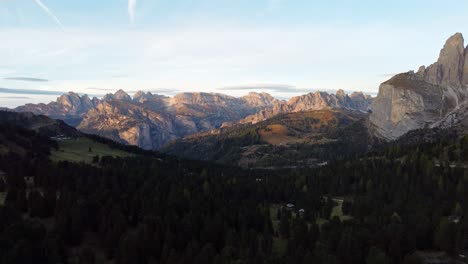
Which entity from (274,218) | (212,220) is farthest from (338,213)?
(212,220)

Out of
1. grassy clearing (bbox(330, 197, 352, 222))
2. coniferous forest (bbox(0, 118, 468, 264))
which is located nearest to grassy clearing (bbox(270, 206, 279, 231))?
coniferous forest (bbox(0, 118, 468, 264))

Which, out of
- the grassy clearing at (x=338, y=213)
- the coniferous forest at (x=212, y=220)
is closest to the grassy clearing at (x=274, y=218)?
the coniferous forest at (x=212, y=220)

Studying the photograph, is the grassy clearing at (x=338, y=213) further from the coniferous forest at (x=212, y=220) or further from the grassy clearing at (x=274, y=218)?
the grassy clearing at (x=274, y=218)

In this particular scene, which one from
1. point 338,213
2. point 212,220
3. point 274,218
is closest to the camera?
point 212,220

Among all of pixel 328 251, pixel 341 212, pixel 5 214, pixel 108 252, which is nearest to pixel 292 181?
pixel 341 212

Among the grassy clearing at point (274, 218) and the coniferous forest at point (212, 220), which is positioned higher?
the coniferous forest at point (212, 220)

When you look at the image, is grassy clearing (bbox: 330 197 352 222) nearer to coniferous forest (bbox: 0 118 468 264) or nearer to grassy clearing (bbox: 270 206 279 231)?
coniferous forest (bbox: 0 118 468 264)

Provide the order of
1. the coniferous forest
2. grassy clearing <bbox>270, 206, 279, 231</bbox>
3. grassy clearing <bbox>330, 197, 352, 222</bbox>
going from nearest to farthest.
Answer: the coniferous forest < grassy clearing <bbox>270, 206, 279, 231</bbox> < grassy clearing <bbox>330, 197, 352, 222</bbox>

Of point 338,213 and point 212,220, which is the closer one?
point 212,220

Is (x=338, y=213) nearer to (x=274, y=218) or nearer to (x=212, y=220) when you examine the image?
(x=274, y=218)

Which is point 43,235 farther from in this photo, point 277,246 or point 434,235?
point 434,235

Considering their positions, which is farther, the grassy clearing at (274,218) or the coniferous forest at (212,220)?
the grassy clearing at (274,218)
